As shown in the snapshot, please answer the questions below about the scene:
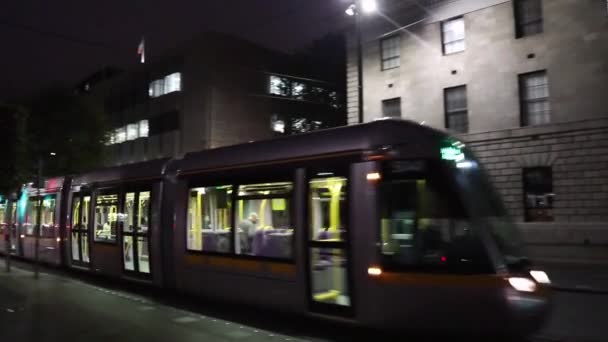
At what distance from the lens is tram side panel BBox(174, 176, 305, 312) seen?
8.23m

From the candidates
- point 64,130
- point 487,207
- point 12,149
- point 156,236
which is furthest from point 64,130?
point 487,207

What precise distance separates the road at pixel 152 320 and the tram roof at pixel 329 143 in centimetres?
277

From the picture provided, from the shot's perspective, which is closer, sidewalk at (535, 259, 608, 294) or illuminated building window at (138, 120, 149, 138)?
sidewalk at (535, 259, 608, 294)

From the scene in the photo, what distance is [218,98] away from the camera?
121ft

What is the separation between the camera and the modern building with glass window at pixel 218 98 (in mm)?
36906

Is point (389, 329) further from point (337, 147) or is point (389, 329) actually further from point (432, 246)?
point (337, 147)

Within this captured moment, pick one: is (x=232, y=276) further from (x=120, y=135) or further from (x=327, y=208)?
(x=120, y=135)

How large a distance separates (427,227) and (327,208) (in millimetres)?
1632

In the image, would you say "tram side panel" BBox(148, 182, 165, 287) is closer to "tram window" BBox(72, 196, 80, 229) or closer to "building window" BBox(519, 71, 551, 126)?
"tram window" BBox(72, 196, 80, 229)

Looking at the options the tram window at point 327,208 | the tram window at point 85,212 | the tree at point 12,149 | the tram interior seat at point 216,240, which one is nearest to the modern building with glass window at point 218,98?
the tree at point 12,149

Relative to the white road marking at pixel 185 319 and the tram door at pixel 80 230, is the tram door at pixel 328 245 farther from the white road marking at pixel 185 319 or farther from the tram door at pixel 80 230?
the tram door at pixel 80 230

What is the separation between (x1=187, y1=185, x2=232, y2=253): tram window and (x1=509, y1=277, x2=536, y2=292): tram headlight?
4889 millimetres

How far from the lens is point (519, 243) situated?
7074 mm

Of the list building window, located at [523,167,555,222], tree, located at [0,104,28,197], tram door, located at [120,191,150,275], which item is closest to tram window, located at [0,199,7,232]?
tree, located at [0,104,28,197]
